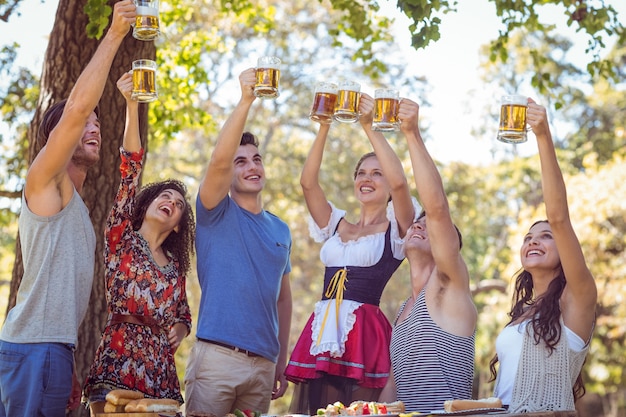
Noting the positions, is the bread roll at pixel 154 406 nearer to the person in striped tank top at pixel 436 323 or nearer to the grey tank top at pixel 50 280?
the grey tank top at pixel 50 280

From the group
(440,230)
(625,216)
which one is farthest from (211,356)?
(625,216)

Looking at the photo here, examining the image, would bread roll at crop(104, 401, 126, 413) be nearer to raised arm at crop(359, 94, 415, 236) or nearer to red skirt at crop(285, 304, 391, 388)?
red skirt at crop(285, 304, 391, 388)

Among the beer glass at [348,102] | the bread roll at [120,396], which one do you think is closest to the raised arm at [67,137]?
the bread roll at [120,396]

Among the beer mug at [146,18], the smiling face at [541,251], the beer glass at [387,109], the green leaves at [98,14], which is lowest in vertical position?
the smiling face at [541,251]

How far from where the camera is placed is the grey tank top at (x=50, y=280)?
404 centimetres

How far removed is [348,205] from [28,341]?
1561 centimetres

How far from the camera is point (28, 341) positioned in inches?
157

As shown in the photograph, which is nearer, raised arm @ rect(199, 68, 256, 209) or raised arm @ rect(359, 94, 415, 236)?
raised arm @ rect(199, 68, 256, 209)

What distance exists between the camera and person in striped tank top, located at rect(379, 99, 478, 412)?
→ 4418 mm

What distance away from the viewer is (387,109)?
4637mm

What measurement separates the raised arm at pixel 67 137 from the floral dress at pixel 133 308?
0.49 meters

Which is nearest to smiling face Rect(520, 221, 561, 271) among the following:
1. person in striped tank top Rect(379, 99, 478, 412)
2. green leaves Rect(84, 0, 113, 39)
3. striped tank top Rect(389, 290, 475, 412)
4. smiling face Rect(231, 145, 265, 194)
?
person in striped tank top Rect(379, 99, 478, 412)

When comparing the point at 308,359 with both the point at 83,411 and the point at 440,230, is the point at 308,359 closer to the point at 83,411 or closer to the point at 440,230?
the point at 440,230

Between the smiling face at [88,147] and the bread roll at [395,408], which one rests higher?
the smiling face at [88,147]
